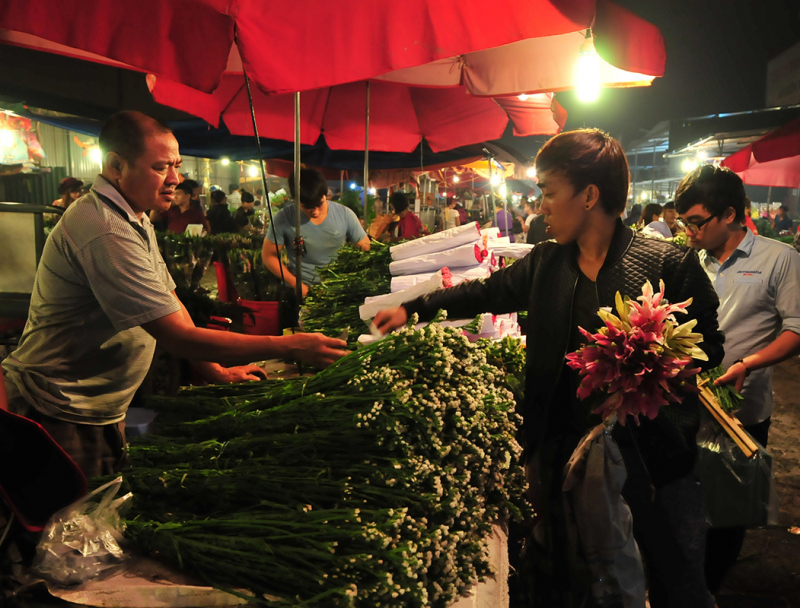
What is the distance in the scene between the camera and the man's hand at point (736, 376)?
3023 mm

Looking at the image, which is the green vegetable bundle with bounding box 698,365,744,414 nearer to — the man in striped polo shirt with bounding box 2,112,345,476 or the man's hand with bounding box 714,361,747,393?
the man's hand with bounding box 714,361,747,393

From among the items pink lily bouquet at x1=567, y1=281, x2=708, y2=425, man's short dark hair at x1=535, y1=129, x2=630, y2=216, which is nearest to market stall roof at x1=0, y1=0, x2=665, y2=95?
man's short dark hair at x1=535, y1=129, x2=630, y2=216

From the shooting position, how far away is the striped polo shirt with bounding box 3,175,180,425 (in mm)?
1903

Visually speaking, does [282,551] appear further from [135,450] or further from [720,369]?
[720,369]

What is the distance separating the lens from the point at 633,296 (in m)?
2.05

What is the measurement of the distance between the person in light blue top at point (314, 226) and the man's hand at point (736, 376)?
3078 mm

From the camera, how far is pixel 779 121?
37.6 ft

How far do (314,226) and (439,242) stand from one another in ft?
7.68

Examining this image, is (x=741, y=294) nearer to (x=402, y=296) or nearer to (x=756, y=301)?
(x=756, y=301)

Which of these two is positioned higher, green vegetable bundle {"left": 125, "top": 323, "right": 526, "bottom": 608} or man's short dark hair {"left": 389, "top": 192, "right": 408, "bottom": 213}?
man's short dark hair {"left": 389, "top": 192, "right": 408, "bottom": 213}

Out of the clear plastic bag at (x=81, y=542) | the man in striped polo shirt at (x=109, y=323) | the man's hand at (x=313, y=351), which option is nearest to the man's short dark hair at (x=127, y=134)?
the man in striped polo shirt at (x=109, y=323)

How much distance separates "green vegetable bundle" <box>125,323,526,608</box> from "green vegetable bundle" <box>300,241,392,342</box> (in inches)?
54.3

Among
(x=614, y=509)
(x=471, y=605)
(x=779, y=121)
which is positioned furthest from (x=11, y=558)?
(x=779, y=121)

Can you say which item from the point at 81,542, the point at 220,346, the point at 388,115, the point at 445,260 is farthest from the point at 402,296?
the point at 388,115
